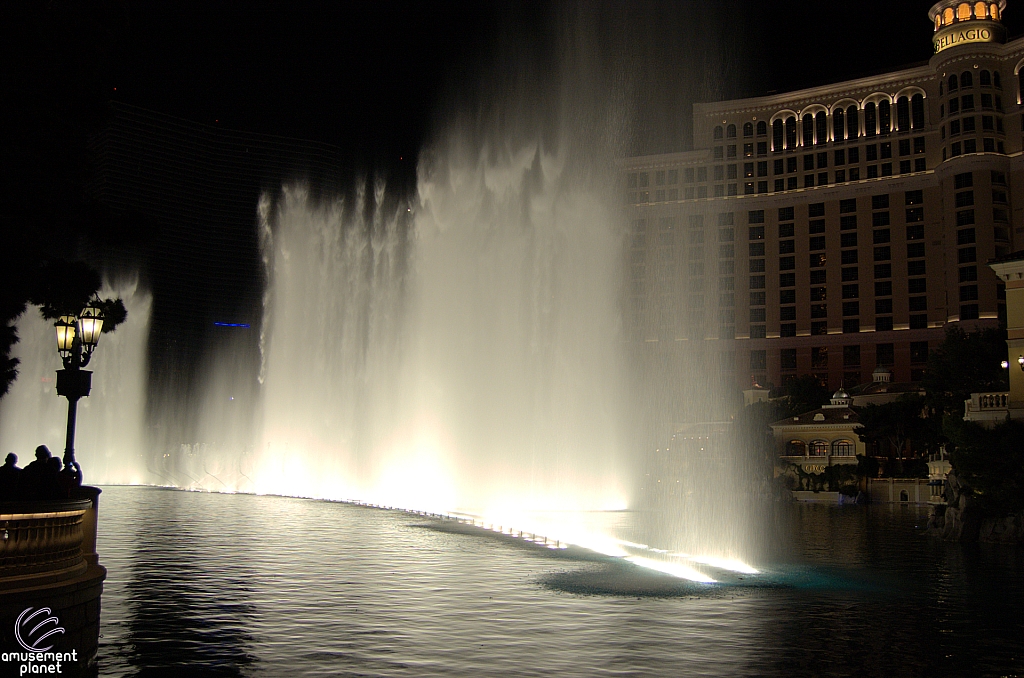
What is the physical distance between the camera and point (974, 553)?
24031 millimetres

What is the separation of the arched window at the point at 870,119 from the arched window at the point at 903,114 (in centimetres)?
224

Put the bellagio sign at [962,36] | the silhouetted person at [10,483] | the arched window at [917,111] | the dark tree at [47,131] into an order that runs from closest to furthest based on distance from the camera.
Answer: the silhouetted person at [10,483] < the dark tree at [47,131] < the bellagio sign at [962,36] < the arched window at [917,111]

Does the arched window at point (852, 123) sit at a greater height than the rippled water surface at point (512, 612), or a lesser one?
greater

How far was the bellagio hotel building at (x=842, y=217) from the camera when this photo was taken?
85.0m

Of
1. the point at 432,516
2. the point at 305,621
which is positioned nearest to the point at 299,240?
the point at 432,516

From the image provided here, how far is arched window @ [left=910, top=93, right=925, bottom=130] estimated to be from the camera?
92875 millimetres

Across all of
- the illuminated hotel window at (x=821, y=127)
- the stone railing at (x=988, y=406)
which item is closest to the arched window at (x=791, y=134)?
the illuminated hotel window at (x=821, y=127)

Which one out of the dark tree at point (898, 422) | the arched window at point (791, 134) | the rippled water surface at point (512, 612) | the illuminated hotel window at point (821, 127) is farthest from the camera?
the arched window at point (791, 134)

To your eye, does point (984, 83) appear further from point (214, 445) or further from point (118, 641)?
point (118, 641)

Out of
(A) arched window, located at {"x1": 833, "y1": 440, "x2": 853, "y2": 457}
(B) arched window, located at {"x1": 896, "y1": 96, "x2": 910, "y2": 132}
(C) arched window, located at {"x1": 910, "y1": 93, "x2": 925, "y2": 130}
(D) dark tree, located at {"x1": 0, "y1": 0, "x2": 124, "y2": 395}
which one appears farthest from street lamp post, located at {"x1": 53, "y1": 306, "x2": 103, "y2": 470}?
(C) arched window, located at {"x1": 910, "y1": 93, "x2": 925, "y2": 130}

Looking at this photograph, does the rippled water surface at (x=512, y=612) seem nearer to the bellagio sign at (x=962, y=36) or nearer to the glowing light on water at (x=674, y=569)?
the glowing light on water at (x=674, y=569)

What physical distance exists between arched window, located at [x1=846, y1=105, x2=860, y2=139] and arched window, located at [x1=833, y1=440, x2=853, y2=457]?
42.6 metres

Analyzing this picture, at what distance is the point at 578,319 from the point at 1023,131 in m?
67.0

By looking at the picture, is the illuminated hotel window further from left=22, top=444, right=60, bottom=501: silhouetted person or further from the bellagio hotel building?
left=22, top=444, right=60, bottom=501: silhouetted person
